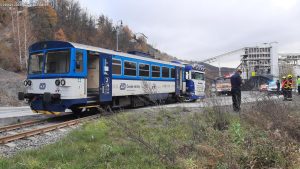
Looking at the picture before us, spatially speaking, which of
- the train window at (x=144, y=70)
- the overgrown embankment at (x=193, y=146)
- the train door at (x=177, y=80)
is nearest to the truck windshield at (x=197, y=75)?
the train door at (x=177, y=80)

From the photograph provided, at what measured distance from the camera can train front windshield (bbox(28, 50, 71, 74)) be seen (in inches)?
567

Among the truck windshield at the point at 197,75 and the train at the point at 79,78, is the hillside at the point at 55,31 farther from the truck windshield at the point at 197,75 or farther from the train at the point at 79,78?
the train at the point at 79,78

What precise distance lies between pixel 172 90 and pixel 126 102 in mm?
5705

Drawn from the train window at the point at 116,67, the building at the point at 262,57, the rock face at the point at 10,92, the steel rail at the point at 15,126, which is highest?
the building at the point at 262,57

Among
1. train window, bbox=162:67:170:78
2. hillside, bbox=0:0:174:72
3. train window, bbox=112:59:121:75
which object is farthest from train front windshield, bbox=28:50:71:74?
hillside, bbox=0:0:174:72

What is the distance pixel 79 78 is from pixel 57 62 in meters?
1.27

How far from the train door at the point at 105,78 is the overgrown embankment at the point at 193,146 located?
5.75 m

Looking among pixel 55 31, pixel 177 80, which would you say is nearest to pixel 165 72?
pixel 177 80

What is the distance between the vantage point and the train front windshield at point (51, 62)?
567 inches

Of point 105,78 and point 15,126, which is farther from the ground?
point 105,78

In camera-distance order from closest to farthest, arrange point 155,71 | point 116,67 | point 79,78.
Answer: point 79,78 < point 116,67 < point 155,71

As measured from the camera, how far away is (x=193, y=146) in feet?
23.7

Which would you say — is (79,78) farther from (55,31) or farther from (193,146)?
(55,31)

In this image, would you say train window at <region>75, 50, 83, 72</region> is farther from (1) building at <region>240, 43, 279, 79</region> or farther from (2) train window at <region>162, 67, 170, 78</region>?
(1) building at <region>240, 43, 279, 79</region>
